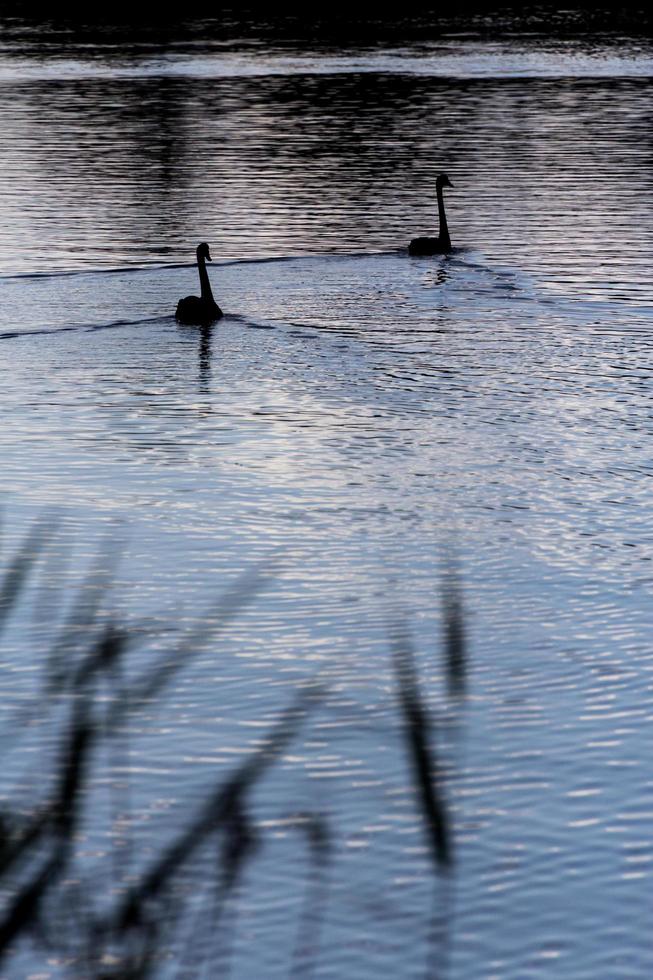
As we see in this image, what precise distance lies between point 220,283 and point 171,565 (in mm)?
15055

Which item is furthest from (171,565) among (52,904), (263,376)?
(52,904)

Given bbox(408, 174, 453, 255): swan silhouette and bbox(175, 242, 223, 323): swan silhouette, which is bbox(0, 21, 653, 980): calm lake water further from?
bbox(408, 174, 453, 255): swan silhouette

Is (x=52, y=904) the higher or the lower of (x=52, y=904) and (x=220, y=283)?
the higher

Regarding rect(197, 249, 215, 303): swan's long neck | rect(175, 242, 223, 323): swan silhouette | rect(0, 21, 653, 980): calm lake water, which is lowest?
rect(0, 21, 653, 980): calm lake water

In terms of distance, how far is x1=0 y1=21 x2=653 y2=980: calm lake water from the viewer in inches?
371

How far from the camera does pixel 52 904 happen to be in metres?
4.87

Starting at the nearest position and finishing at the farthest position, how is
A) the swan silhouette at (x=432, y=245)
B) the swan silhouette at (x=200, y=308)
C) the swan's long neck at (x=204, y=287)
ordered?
the swan silhouette at (x=200, y=308) → the swan's long neck at (x=204, y=287) → the swan silhouette at (x=432, y=245)

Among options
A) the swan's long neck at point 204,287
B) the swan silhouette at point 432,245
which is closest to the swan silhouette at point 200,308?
the swan's long neck at point 204,287

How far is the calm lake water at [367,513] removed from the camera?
9.41 meters

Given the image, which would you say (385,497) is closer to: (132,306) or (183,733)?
(183,733)

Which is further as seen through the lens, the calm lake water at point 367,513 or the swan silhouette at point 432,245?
the swan silhouette at point 432,245

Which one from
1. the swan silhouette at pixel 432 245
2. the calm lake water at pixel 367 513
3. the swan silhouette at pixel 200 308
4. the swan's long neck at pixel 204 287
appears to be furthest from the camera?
the swan silhouette at pixel 432 245

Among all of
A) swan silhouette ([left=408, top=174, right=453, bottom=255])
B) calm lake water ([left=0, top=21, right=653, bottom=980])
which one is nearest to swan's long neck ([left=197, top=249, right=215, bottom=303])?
calm lake water ([left=0, top=21, right=653, bottom=980])

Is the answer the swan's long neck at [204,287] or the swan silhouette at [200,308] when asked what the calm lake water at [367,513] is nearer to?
the swan silhouette at [200,308]
